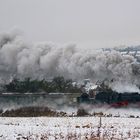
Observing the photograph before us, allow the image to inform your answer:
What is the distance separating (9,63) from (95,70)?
11052mm

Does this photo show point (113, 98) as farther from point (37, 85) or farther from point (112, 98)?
point (37, 85)

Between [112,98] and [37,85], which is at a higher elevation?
[112,98]

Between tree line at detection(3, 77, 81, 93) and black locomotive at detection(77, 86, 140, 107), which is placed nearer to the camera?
black locomotive at detection(77, 86, 140, 107)

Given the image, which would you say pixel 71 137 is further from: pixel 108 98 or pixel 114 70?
pixel 114 70

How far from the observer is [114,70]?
142ft

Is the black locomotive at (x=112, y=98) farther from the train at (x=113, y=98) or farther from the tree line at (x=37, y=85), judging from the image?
the tree line at (x=37, y=85)

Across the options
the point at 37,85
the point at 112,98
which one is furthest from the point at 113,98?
the point at 37,85

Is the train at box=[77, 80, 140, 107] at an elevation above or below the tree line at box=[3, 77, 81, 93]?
above

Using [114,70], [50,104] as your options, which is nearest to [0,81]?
[50,104]

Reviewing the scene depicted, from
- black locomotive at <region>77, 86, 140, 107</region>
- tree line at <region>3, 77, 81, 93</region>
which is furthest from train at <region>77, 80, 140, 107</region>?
tree line at <region>3, 77, 81, 93</region>

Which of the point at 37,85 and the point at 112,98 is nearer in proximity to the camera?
the point at 112,98

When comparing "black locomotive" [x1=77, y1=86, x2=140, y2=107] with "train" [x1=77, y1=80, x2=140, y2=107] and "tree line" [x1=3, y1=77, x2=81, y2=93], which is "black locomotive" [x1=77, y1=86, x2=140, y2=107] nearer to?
"train" [x1=77, y1=80, x2=140, y2=107]

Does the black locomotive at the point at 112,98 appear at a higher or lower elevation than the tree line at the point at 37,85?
higher

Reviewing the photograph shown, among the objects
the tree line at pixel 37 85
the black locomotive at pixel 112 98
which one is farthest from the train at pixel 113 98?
the tree line at pixel 37 85
